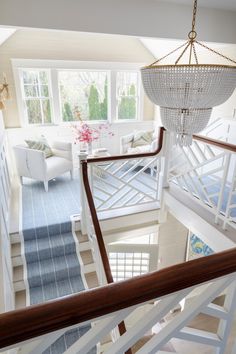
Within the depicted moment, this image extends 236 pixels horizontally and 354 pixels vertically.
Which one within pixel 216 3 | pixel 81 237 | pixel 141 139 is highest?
pixel 216 3

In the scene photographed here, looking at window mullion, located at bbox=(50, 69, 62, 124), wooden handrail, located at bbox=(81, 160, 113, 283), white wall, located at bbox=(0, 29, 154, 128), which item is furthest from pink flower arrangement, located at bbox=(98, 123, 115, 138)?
wooden handrail, located at bbox=(81, 160, 113, 283)

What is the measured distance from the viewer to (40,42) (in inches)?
174

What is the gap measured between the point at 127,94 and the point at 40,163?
2.87m

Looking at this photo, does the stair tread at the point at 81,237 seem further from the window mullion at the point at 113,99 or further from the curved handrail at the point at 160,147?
the window mullion at the point at 113,99

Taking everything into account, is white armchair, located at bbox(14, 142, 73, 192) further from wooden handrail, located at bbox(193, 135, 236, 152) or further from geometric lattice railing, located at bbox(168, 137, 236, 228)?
wooden handrail, located at bbox(193, 135, 236, 152)

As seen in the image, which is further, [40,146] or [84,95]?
[84,95]

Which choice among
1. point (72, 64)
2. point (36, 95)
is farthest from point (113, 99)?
point (36, 95)

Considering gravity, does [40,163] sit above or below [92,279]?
above

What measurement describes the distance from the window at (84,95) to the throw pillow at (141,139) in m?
0.98

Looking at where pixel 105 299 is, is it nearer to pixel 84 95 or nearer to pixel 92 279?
pixel 92 279

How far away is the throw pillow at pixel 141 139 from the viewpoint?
195 inches

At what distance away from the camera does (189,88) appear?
1.30m

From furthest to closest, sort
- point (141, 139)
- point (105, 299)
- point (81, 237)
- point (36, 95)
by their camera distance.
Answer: point (141, 139), point (36, 95), point (81, 237), point (105, 299)

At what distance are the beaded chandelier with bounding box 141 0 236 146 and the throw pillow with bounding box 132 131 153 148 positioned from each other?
3397mm
